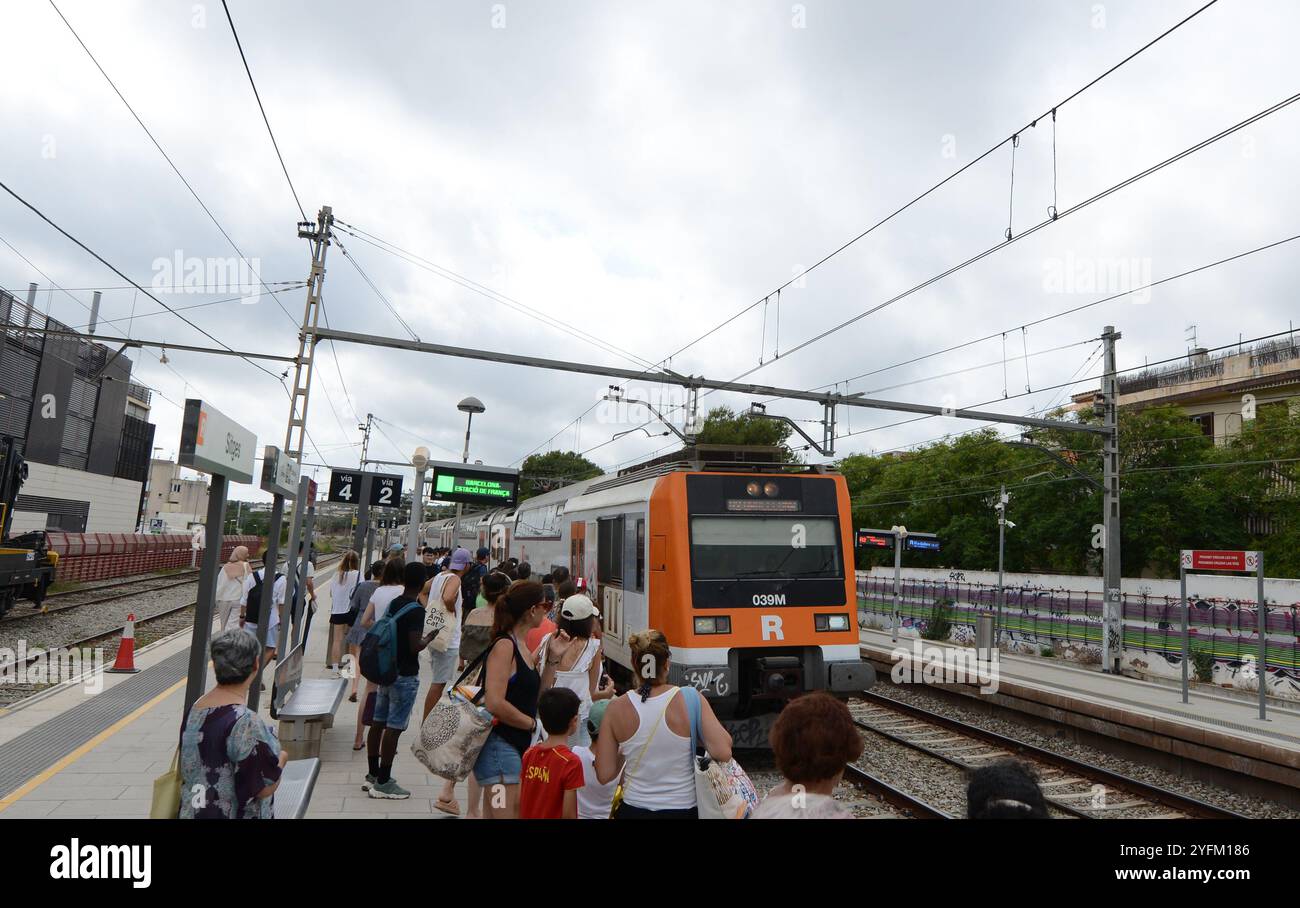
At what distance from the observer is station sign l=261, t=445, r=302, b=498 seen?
6105mm

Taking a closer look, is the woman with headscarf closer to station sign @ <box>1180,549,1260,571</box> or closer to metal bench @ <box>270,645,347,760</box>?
metal bench @ <box>270,645,347,760</box>

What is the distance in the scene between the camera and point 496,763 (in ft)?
14.4

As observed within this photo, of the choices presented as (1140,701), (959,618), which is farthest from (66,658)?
(959,618)

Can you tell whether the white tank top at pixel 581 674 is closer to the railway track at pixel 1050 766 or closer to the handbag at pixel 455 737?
the handbag at pixel 455 737

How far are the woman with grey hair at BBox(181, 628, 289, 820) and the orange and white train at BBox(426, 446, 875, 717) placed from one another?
222 inches

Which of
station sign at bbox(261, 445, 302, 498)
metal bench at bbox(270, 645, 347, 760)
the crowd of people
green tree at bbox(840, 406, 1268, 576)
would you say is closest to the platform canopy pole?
the crowd of people

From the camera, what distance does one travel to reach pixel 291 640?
406 inches

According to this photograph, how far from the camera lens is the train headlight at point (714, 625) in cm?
848

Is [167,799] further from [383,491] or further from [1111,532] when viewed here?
[1111,532]

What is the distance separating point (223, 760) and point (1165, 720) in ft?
36.4

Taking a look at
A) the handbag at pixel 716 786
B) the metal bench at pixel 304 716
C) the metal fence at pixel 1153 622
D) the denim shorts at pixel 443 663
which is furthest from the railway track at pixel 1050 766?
the metal fence at pixel 1153 622

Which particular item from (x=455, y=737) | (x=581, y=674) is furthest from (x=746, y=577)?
(x=455, y=737)
